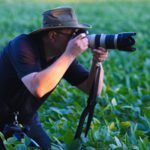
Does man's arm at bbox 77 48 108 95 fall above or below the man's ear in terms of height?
below

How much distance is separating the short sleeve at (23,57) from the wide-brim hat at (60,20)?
11cm

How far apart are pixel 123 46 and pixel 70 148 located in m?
0.77

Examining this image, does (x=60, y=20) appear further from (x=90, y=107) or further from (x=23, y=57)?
(x=90, y=107)

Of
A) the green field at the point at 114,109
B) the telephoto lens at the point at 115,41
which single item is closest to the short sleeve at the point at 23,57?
the telephoto lens at the point at 115,41

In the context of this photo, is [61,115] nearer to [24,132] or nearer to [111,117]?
[111,117]

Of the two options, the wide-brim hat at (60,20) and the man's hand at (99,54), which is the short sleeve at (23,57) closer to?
the wide-brim hat at (60,20)

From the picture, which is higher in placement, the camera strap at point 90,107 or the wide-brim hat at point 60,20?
the wide-brim hat at point 60,20

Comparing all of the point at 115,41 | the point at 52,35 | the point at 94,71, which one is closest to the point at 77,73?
the point at 94,71

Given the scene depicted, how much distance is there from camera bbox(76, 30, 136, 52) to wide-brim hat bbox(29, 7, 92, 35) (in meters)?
0.15

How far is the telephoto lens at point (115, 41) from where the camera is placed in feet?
16.0

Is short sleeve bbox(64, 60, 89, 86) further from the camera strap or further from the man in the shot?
the camera strap

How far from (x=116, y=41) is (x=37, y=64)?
1.81ft

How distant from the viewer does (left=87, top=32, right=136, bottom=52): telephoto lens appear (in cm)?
489

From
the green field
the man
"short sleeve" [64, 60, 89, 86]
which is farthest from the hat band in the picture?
the green field
